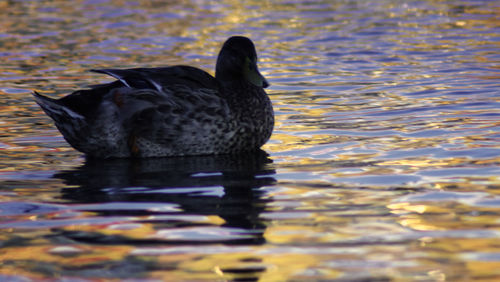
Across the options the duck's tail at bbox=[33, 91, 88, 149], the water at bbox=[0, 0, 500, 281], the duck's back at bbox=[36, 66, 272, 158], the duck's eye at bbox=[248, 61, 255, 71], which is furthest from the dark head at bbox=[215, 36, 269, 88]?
the duck's tail at bbox=[33, 91, 88, 149]

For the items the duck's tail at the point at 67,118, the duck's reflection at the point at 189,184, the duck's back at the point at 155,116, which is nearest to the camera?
the duck's reflection at the point at 189,184

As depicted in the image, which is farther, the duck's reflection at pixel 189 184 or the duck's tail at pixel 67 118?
the duck's tail at pixel 67 118

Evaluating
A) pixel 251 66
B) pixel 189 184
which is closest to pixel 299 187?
pixel 189 184

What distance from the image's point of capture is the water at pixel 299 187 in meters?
4.93

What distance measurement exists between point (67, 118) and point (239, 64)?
1.62 m

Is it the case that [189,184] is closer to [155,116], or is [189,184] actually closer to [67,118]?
[155,116]

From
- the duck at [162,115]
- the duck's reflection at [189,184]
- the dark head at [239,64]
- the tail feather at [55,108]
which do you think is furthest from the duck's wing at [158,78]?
the duck's reflection at [189,184]

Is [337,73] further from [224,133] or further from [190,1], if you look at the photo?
[190,1]

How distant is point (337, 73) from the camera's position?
13.3 meters

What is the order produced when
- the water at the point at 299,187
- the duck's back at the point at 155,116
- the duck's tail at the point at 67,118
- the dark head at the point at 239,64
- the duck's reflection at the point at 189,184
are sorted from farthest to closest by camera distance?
the dark head at the point at 239,64 < the duck's tail at the point at 67,118 < the duck's back at the point at 155,116 < the duck's reflection at the point at 189,184 < the water at the point at 299,187

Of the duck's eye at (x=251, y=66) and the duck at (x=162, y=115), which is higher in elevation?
the duck's eye at (x=251, y=66)

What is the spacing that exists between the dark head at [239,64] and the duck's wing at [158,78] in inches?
11.8

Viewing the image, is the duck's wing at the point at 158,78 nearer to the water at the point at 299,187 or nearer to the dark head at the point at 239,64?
the dark head at the point at 239,64

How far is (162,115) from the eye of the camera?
7.89 meters
